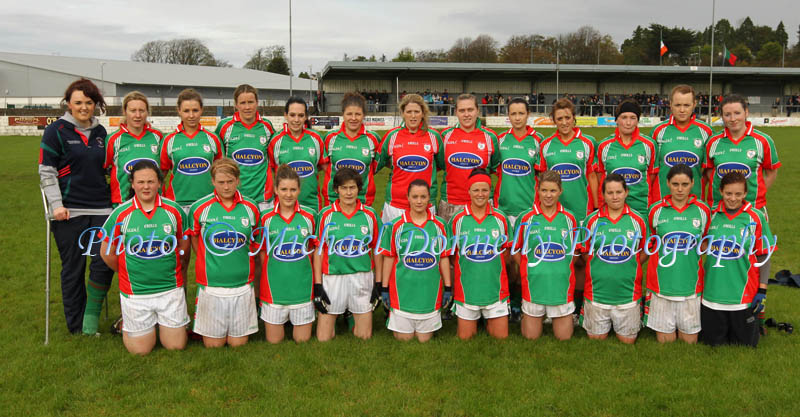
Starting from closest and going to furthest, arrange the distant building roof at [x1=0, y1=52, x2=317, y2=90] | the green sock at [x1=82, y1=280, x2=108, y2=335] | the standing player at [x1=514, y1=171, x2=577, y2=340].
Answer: the standing player at [x1=514, y1=171, x2=577, y2=340], the green sock at [x1=82, y1=280, x2=108, y2=335], the distant building roof at [x1=0, y1=52, x2=317, y2=90]

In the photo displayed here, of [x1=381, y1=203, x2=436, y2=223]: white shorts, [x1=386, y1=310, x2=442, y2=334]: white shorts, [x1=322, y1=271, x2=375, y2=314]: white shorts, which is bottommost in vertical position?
[x1=386, y1=310, x2=442, y2=334]: white shorts

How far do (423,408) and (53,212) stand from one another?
10.4ft

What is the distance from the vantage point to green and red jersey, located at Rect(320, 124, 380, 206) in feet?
17.9

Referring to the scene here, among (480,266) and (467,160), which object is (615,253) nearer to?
(480,266)

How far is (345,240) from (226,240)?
91cm

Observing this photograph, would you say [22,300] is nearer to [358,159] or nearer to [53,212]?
[53,212]

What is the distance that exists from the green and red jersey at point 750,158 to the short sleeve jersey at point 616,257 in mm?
1066

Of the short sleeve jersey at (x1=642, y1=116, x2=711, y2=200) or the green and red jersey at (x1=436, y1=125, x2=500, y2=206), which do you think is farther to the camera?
the green and red jersey at (x1=436, y1=125, x2=500, y2=206)

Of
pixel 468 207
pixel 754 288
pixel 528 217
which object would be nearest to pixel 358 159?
pixel 468 207

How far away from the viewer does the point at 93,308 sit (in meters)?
4.82

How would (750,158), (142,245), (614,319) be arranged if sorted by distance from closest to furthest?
(142,245)
(614,319)
(750,158)

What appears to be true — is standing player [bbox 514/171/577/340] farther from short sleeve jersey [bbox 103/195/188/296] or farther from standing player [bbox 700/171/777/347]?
short sleeve jersey [bbox 103/195/188/296]

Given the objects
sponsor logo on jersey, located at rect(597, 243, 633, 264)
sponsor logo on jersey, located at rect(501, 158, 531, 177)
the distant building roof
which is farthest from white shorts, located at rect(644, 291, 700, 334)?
the distant building roof

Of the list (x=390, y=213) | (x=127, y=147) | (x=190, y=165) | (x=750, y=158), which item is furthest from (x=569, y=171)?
(x=127, y=147)
